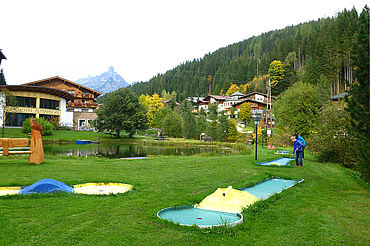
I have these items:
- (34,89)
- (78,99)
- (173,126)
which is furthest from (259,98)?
(34,89)

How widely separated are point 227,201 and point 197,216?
98cm

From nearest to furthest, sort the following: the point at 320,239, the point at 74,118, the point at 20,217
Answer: the point at 320,239 → the point at 20,217 → the point at 74,118

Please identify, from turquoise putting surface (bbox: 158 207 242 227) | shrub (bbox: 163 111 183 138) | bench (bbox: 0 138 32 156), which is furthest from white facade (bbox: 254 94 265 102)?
turquoise putting surface (bbox: 158 207 242 227)

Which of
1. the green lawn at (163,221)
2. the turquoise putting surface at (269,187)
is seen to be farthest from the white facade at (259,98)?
the green lawn at (163,221)

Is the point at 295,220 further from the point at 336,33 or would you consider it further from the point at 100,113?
the point at 336,33

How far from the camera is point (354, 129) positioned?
19.4 ft

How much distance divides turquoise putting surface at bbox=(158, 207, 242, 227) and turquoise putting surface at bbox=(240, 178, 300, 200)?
223 centimetres

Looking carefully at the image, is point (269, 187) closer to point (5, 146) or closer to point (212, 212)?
point (212, 212)

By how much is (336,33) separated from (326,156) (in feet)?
187

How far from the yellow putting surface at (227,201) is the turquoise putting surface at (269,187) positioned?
1176 mm

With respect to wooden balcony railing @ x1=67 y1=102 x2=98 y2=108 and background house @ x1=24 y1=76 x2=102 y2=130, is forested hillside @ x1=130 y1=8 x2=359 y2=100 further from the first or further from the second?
wooden balcony railing @ x1=67 y1=102 x2=98 y2=108

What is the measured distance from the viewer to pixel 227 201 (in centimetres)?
562

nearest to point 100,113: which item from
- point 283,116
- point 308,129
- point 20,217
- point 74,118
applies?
point 74,118

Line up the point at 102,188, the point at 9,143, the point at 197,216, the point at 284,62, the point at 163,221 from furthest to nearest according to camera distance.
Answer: the point at 284,62, the point at 9,143, the point at 102,188, the point at 197,216, the point at 163,221
